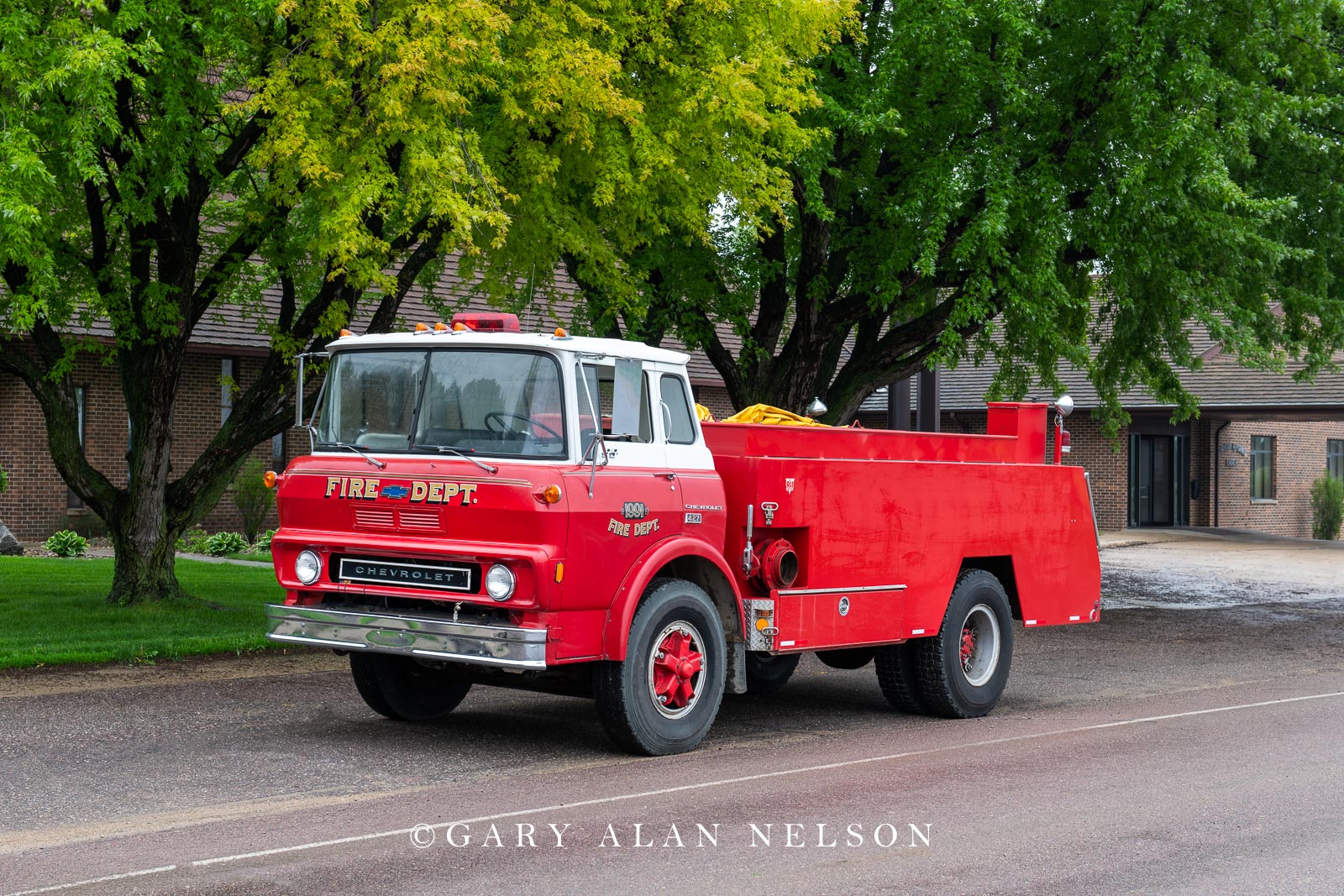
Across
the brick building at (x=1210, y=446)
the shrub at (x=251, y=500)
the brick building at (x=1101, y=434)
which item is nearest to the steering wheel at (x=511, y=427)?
the brick building at (x=1101, y=434)

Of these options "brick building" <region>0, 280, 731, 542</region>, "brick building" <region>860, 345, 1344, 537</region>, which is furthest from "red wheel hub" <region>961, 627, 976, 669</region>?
"brick building" <region>860, 345, 1344, 537</region>

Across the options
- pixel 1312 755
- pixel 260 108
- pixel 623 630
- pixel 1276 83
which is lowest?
pixel 1312 755

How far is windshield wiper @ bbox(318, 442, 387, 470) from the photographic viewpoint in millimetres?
8734

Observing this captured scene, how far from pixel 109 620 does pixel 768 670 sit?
22.3ft

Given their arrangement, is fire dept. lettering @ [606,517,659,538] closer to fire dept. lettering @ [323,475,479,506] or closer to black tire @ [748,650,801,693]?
fire dept. lettering @ [323,475,479,506]

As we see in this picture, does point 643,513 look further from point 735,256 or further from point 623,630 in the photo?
point 735,256

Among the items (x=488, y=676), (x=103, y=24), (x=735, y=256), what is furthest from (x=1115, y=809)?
(x=735, y=256)

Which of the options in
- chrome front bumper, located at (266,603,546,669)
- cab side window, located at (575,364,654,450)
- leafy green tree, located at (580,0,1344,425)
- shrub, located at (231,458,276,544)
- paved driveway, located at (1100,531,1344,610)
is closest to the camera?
chrome front bumper, located at (266,603,546,669)

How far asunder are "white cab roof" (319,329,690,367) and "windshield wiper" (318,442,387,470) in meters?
0.62

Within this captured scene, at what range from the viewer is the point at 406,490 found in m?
8.59

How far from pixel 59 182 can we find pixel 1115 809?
1074 cm

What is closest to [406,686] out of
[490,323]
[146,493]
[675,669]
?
[675,669]

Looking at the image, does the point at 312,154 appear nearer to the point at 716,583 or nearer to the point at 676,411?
the point at 676,411

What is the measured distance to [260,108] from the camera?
41.5ft
